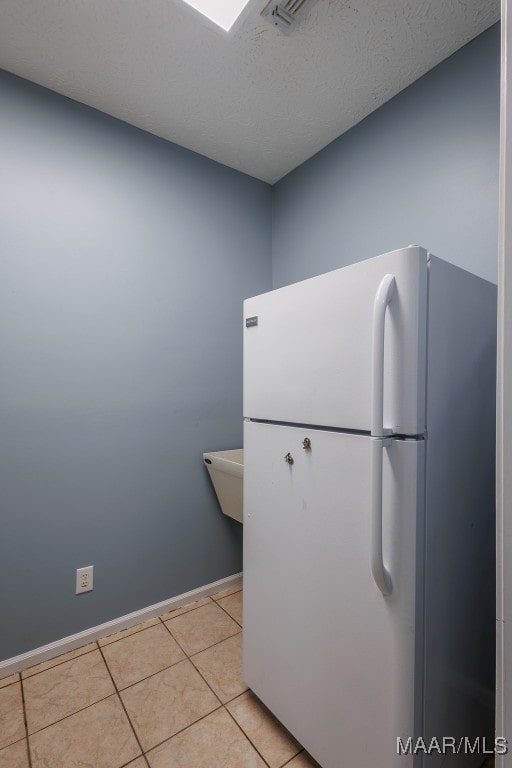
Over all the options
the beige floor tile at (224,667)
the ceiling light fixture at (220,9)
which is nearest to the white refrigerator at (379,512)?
the beige floor tile at (224,667)

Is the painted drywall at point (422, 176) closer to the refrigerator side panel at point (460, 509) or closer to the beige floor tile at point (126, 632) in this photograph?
the refrigerator side panel at point (460, 509)

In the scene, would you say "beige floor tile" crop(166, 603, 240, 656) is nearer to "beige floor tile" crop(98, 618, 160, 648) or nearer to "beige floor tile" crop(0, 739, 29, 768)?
"beige floor tile" crop(98, 618, 160, 648)

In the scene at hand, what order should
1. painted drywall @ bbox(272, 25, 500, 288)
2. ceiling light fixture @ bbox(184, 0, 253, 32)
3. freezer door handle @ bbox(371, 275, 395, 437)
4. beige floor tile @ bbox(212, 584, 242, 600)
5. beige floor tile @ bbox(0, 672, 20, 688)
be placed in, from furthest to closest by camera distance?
beige floor tile @ bbox(212, 584, 242, 600) → beige floor tile @ bbox(0, 672, 20, 688) → painted drywall @ bbox(272, 25, 500, 288) → ceiling light fixture @ bbox(184, 0, 253, 32) → freezer door handle @ bbox(371, 275, 395, 437)

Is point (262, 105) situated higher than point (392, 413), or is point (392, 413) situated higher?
point (262, 105)

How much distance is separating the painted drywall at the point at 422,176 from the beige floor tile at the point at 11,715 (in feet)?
7.93

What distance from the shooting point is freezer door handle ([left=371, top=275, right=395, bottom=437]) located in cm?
86

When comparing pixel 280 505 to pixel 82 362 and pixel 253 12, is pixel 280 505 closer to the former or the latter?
pixel 82 362

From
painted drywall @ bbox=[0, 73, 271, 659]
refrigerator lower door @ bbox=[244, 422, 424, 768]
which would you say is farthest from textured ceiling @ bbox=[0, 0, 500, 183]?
refrigerator lower door @ bbox=[244, 422, 424, 768]

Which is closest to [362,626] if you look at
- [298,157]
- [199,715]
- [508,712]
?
[508,712]

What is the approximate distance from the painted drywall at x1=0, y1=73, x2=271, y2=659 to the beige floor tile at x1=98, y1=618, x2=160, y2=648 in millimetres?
88

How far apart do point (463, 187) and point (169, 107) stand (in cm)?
143

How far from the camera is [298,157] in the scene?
7.13 ft

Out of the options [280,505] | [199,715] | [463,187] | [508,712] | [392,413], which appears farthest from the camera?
[463,187]

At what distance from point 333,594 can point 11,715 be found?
1.36 metres
